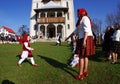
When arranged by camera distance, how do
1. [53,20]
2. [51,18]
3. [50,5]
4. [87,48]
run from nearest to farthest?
[87,48], [53,20], [51,18], [50,5]

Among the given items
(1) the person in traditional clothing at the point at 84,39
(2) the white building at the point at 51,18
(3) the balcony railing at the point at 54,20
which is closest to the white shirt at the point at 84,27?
(1) the person in traditional clothing at the point at 84,39

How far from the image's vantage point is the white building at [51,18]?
63750mm

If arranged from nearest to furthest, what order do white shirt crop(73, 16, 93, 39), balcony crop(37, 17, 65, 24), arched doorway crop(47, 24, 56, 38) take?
white shirt crop(73, 16, 93, 39) < balcony crop(37, 17, 65, 24) < arched doorway crop(47, 24, 56, 38)

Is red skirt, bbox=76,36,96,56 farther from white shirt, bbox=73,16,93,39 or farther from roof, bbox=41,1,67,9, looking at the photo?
roof, bbox=41,1,67,9

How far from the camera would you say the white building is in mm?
63750

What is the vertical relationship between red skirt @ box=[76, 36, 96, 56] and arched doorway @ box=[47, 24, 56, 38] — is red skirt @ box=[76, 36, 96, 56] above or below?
below

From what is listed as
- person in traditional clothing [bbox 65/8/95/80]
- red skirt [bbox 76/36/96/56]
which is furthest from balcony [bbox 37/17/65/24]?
red skirt [bbox 76/36/96/56]

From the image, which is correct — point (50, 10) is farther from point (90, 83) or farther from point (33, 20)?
point (90, 83)

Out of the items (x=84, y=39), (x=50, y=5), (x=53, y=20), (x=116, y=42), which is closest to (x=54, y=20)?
(x=53, y=20)

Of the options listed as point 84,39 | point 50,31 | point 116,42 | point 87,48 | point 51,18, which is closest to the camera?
point 84,39

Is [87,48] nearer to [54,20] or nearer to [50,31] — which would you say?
[54,20]

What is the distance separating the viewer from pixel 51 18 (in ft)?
209

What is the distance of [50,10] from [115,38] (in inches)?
2049

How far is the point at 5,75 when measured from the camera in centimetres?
1057
